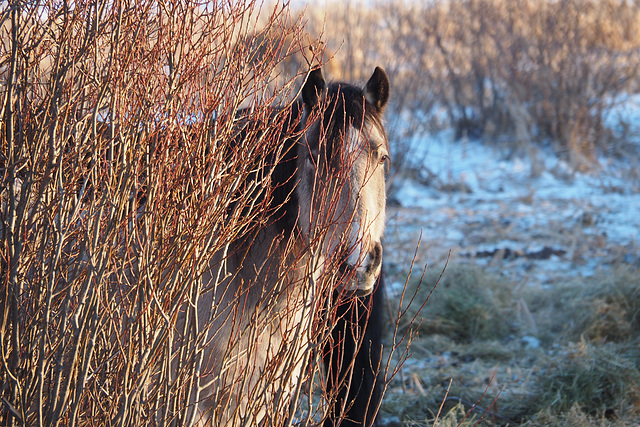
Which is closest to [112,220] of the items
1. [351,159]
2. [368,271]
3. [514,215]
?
[351,159]

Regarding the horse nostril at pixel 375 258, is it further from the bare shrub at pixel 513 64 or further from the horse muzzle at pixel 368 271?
the bare shrub at pixel 513 64

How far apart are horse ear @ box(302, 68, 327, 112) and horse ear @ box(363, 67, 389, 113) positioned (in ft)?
0.79

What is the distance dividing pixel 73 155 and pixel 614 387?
3720 mm

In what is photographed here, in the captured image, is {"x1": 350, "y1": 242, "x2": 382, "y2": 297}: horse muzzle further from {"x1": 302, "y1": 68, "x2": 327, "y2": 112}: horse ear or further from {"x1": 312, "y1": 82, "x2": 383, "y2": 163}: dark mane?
{"x1": 302, "y1": 68, "x2": 327, "y2": 112}: horse ear

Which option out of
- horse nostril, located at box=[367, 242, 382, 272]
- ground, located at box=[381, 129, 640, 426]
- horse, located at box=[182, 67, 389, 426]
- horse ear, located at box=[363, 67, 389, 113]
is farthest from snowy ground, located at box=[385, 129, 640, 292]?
horse nostril, located at box=[367, 242, 382, 272]

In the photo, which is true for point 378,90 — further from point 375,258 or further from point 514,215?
point 514,215

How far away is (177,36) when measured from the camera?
1898mm

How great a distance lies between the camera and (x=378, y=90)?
9.36 feet

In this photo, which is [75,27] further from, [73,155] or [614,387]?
[614,387]

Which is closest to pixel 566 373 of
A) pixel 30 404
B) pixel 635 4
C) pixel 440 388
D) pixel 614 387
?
pixel 614 387

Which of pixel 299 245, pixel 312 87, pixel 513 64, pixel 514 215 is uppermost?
pixel 513 64

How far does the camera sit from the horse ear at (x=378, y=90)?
2807 millimetres

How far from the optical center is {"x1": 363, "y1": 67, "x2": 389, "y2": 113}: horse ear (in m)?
2.81

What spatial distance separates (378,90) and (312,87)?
39 centimetres
